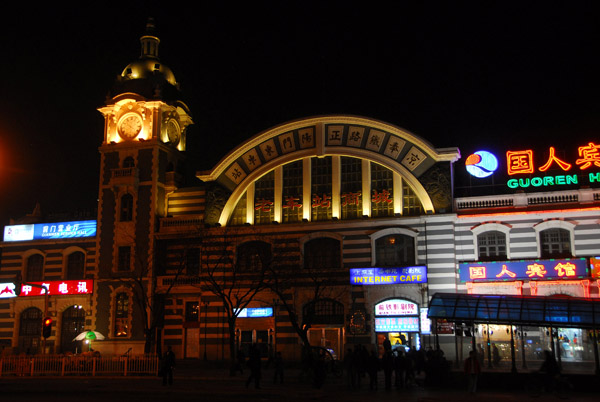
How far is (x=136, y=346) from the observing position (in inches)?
1879

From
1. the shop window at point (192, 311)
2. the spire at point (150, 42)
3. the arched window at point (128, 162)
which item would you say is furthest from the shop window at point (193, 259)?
the spire at point (150, 42)

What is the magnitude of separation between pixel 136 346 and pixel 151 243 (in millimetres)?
7660

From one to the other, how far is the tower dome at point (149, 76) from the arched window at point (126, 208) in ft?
27.0

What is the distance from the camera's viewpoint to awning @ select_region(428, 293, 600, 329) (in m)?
29.0

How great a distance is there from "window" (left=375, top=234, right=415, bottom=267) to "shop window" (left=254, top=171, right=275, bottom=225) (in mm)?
8332

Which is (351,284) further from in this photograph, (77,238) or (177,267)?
(77,238)

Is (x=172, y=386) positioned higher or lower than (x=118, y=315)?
lower

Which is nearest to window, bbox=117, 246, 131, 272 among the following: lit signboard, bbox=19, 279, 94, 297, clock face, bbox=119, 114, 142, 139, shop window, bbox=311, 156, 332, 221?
lit signboard, bbox=19, 279, 94, 297

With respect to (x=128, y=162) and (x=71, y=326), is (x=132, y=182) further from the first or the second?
(x=71, y=326)

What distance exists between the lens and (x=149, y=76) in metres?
54.1

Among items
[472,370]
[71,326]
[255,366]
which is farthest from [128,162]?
[472,370]

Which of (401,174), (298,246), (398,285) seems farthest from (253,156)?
(398,285)

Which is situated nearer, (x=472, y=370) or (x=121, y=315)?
(x=472, y=370)

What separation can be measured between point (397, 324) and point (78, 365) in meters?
20.4
